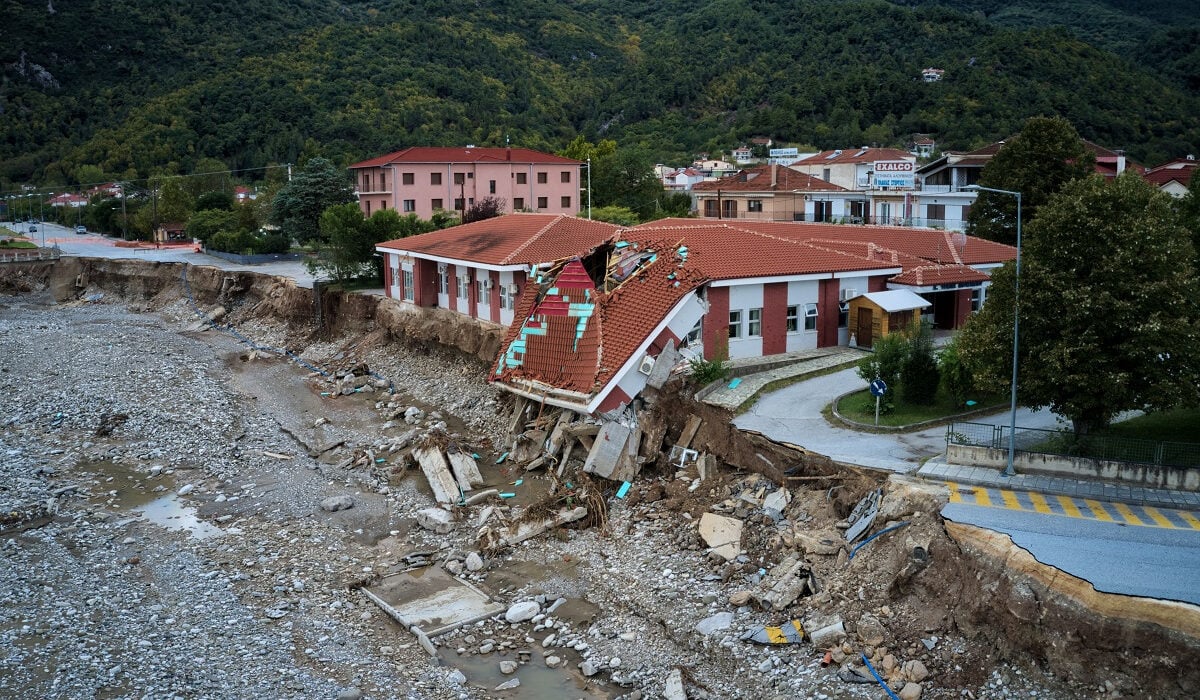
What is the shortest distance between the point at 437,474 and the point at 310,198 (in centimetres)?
4769

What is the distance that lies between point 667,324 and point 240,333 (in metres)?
30.1

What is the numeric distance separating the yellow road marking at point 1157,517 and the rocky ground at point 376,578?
11.9 feet

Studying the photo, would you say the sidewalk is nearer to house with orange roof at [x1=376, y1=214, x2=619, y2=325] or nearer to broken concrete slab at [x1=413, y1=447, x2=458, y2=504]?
broken concrete slab at [x1=413, y1=447, x2=458, y2=504]

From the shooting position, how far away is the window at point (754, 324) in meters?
28.6

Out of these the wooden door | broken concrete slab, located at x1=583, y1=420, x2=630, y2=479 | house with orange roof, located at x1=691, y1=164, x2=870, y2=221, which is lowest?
broken concrete slab, located at x1=583, y1=420, x2=630, y2=479

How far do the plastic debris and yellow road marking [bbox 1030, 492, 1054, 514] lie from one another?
188 inches

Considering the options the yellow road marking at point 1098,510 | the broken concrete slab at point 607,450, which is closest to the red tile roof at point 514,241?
the broken concrete slab at point 607,450

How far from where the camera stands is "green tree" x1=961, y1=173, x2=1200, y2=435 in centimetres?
1722

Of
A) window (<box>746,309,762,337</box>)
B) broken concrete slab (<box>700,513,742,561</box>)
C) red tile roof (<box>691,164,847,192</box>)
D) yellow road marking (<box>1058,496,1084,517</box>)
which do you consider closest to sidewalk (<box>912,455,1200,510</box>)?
yellow road marking (<box>1058,496,1084,517</box>)

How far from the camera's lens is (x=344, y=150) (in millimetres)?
100375

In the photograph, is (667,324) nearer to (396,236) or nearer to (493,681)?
(493,681)

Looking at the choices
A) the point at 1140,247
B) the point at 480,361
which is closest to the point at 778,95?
the point at 480,361

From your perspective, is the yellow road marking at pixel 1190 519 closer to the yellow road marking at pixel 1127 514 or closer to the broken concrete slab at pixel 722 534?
the yellow road marking at pixel 1127 514

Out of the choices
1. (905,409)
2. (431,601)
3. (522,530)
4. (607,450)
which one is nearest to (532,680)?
(431,601)
